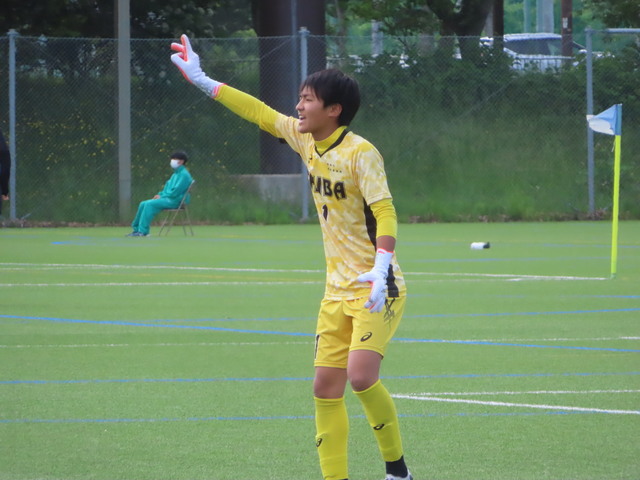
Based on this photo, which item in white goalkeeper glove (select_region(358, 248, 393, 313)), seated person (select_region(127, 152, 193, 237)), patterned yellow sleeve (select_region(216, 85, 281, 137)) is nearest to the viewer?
white goalkeeper glove (select_region(358, 248, 393, 313))

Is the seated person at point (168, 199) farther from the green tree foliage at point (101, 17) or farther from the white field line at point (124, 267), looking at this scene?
the green tree foliage at point (101, 17)

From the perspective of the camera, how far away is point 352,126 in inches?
1125

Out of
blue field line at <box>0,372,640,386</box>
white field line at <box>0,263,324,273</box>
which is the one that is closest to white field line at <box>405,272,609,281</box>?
white field line at <box>0,263,324,273</box>

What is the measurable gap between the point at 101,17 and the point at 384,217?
94.6 ft

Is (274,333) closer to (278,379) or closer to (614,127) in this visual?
(278,379)

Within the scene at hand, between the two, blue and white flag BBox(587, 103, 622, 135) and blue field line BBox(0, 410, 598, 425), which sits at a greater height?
blue and white flag BBox(587, 103, 622, 135)

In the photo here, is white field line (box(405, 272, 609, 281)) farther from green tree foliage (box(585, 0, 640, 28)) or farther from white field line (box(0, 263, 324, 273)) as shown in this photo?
green tree foliage (box(585, 0, 640, 28))

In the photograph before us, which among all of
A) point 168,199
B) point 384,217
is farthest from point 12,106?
point 384,217

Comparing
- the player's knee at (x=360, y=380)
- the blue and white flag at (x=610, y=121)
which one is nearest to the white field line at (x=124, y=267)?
the blue and white flag at (x=610, y=121)

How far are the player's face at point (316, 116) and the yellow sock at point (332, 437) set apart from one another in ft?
3.75

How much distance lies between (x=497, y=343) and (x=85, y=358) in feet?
10.2

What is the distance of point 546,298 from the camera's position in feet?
45.5

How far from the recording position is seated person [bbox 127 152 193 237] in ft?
78.2

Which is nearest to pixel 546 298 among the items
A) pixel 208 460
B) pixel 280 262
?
pixel 280 262
